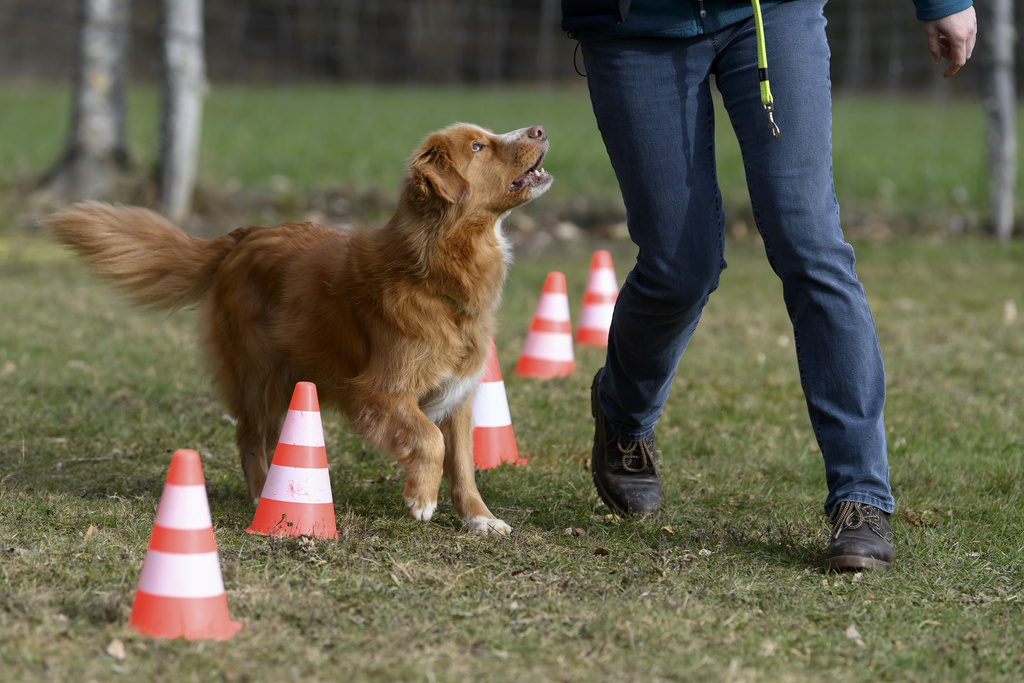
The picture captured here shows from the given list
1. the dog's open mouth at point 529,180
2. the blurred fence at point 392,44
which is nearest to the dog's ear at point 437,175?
the dog's open mouth at point 529,180

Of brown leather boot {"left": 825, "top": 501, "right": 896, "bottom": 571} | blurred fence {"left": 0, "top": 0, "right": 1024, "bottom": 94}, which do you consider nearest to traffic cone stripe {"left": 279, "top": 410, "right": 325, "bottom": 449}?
brown leather boot {"left": 825, "top": 501, "right": 896, "bottom": 571}

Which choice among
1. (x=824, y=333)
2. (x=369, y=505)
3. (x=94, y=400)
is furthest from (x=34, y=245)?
(x=824, y=333)

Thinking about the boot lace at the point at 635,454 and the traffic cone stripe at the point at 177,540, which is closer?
the traffic cone stripe at the point at 177,540

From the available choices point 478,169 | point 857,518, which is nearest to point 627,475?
point 857,518

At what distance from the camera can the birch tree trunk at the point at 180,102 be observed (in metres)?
9.37

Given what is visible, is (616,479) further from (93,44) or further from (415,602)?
(93,44)

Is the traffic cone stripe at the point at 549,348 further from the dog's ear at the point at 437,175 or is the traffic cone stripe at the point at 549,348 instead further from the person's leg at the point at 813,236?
the person's leg at the point at 813,236

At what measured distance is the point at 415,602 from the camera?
2.74 m

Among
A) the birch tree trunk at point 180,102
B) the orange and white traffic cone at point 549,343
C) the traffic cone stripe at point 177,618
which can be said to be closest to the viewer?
the traffic cone stripe at point 177,618

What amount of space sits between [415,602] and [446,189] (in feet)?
4.54

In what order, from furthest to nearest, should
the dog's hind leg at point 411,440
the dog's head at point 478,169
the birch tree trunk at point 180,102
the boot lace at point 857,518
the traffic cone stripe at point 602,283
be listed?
the birch tree trunk at point 180,102 → the traffic cone stripe at point 602,283 → the dog's head at point 478,169 → the dog's hind leg at point 411,440 → the boot lace at point 857,518

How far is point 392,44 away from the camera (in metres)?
30.5

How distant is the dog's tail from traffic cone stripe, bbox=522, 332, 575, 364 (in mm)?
2025

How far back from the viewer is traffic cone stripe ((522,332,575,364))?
18.0 ft
